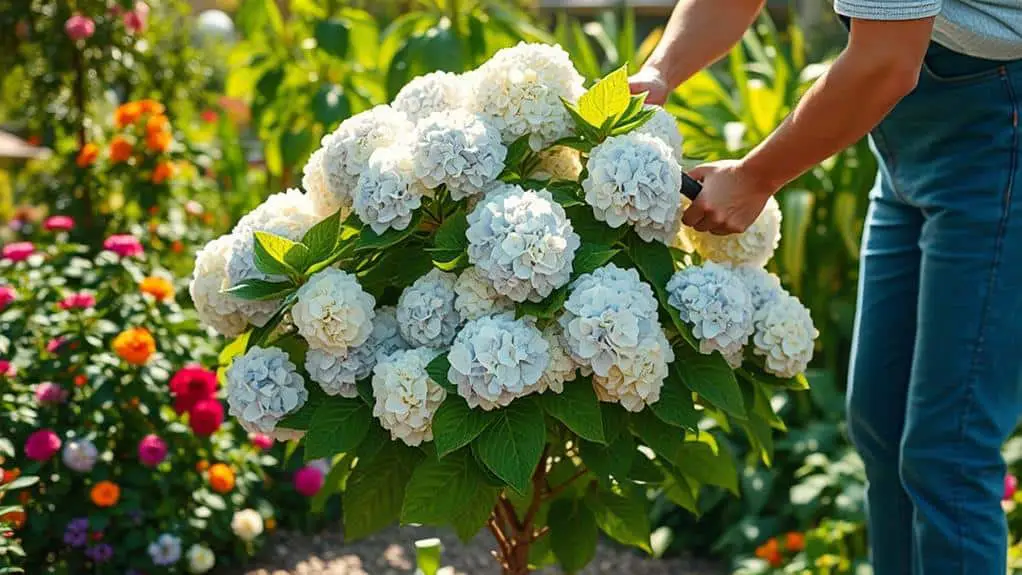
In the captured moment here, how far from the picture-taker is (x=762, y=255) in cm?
184

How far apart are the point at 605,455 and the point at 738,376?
0.28 m

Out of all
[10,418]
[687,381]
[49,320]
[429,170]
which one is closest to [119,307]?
[49,320]

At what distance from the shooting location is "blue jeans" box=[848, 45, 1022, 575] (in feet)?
6.01

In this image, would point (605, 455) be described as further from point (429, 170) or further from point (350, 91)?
point (350, 91)

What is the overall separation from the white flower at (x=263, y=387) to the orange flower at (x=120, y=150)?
2.07 metres

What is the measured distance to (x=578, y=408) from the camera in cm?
158

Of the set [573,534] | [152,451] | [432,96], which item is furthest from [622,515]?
[152,451]

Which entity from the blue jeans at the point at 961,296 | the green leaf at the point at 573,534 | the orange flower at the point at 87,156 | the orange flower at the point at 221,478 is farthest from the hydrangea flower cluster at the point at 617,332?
the orange flower at the point at 87,156

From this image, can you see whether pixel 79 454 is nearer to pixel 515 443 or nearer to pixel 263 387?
pixel 263 387

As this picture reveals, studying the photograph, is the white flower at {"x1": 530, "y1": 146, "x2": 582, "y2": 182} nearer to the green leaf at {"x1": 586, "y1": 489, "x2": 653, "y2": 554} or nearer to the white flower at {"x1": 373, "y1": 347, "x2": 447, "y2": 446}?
the white flower at {"x1": 373, "y1": 347, "x2": 447, "y2": 446}

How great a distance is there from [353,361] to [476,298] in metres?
0.20

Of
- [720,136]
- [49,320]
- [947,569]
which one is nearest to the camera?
[947,569]

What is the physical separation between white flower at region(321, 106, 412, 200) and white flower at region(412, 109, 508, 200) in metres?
0.09

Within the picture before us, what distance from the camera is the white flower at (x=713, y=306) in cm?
160
